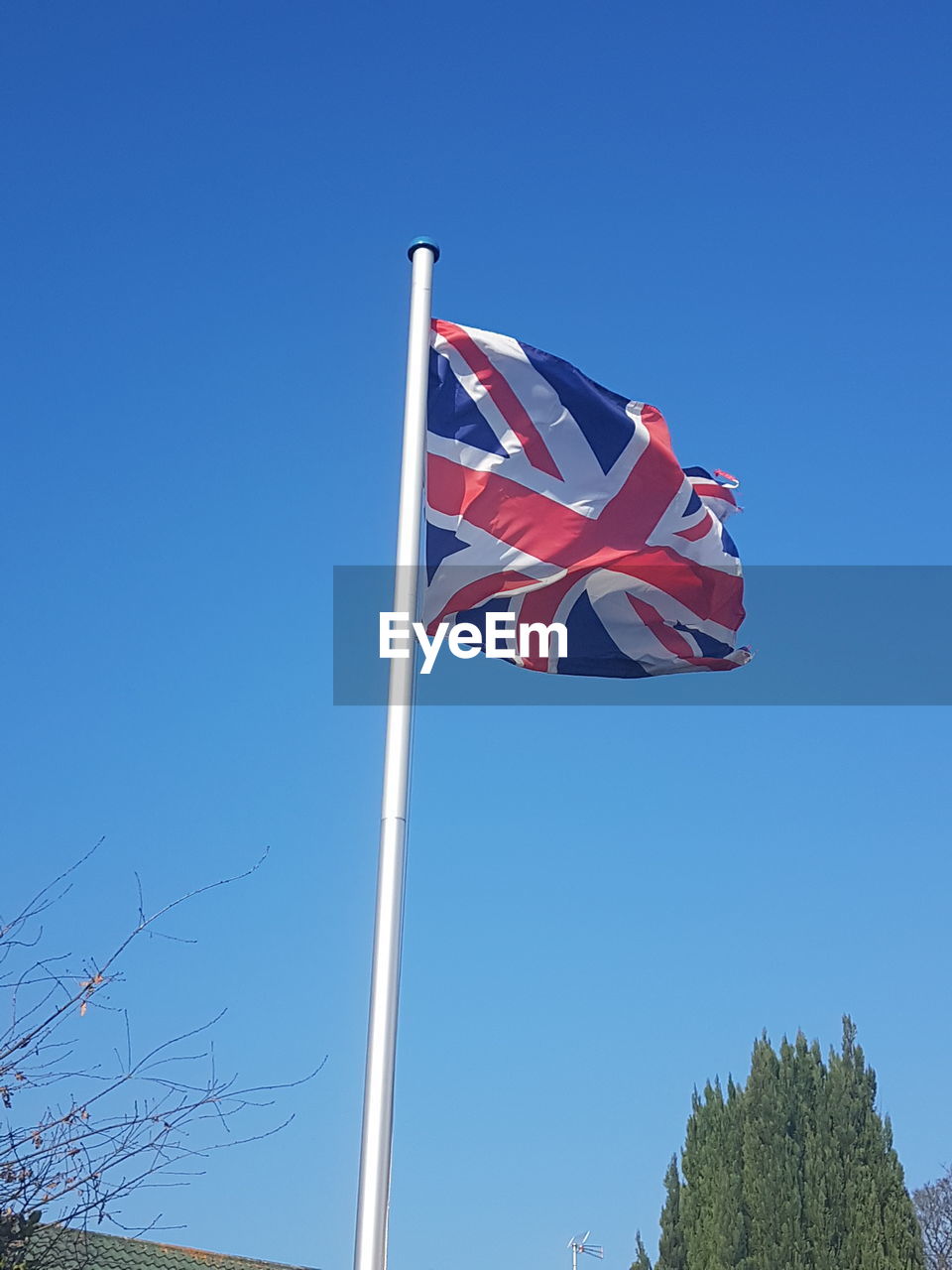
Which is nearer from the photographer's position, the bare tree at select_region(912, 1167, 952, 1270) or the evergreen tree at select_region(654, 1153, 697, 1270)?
the evergreen tree at select_region(654, 1153, 697, 1270)

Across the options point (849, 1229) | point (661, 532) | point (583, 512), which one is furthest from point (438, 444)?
point (849, 1229)

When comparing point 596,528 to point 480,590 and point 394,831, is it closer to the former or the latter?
point 480,590

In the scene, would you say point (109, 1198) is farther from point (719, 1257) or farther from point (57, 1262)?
point (719, 1257)

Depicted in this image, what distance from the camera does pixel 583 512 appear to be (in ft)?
27.2

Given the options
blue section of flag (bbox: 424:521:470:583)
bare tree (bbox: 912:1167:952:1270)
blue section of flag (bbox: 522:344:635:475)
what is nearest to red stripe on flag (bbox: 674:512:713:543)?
blue section of flag (bbox: 522:344:635:475)

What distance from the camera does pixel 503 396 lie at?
26.9 ft

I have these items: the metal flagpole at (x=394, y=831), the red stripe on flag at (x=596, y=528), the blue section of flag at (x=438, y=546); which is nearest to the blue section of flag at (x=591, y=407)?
the red stripe on flag at (x=596, y=528)

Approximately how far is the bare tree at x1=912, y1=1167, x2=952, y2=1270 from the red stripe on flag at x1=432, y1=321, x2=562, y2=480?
3733cm

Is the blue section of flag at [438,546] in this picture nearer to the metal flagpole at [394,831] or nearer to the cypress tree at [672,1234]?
the metal flagpole at [394,831]

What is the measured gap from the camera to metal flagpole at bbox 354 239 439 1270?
19.0 ft

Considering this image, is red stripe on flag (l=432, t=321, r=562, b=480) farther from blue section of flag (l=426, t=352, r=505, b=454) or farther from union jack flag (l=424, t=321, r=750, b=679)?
blue section of flag (l=426, t=352, r=505, b=454)

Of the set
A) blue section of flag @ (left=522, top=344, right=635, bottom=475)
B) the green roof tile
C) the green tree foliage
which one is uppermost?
blue section of flag @ (left=522, top=344, right=635, bottom=475)

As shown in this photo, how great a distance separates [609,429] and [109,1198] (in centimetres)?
539

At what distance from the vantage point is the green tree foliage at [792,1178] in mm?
22578
